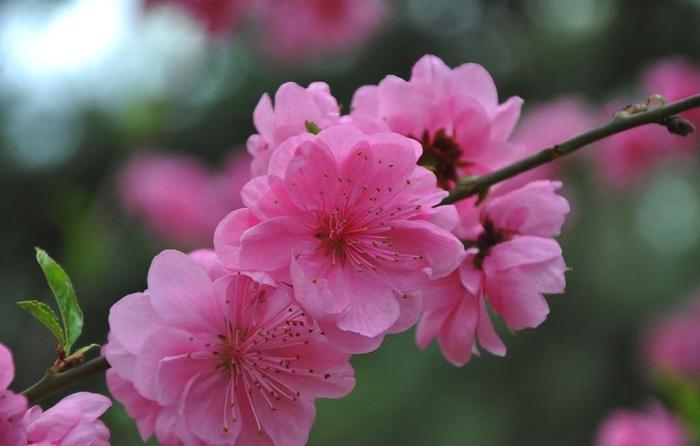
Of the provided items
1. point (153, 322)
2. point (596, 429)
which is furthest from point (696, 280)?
point (153, 322)

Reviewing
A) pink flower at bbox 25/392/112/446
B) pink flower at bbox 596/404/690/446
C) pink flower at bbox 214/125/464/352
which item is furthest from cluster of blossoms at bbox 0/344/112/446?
pink flower at bbox 596/404/690/446

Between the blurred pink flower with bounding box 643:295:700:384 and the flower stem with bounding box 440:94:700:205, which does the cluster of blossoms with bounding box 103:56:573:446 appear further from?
the blurred pink flower with bounding box 643:295:700:384

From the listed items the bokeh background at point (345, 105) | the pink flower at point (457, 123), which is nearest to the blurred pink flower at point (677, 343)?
the bokeh background at point (345, 105)

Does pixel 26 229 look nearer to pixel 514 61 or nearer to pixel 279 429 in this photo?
pixel 514 61

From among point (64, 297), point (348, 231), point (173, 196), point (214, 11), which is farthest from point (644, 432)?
point (173, 196)

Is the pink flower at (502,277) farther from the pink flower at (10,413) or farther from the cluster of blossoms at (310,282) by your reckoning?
Answer: the pink flower at (10,413)

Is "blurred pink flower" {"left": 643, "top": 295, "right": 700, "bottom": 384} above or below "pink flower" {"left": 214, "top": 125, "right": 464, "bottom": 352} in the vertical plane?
below

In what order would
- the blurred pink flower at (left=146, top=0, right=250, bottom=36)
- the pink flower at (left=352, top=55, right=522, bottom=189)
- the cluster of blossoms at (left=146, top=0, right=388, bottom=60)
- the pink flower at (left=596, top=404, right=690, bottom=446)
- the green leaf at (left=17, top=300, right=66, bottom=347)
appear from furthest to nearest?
the cluster of blossoms at (left=146, top=0, right=388, bottom=60) → the blurred pink flower at (left=146, top=0, right=250, bottom=36) → the pink flower at (left=596, top=404, right=690, bottom=446) → the pink flower at (left=352, top=55, right=522, bottom=189) → the green leaf at (left=17, top=300, right=66, bottom=347)
